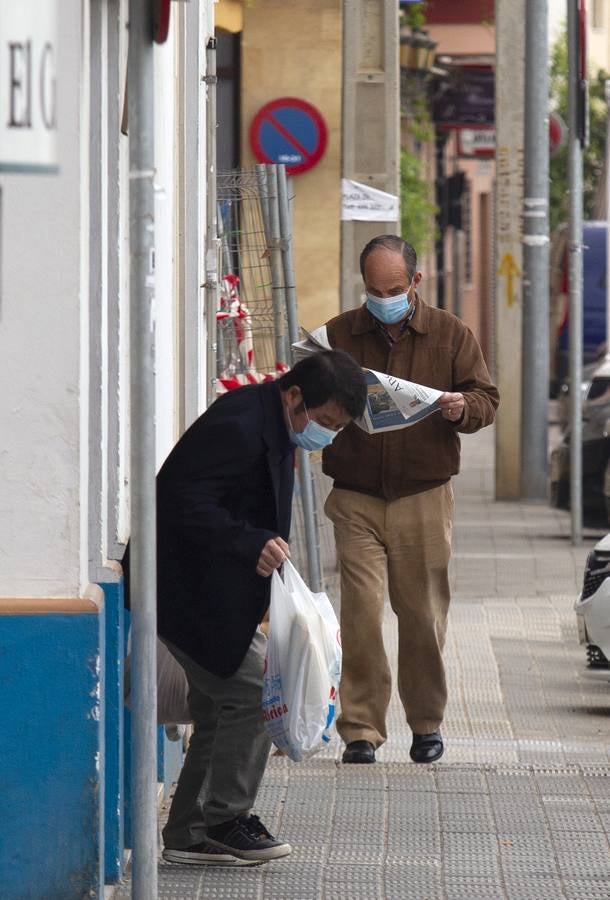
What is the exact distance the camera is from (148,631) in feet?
14.4

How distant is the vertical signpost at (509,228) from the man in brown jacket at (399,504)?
10275mm

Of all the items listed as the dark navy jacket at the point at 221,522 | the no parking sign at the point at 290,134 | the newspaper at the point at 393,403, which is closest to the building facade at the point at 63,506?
the dark navy jacket at the point at 221,522

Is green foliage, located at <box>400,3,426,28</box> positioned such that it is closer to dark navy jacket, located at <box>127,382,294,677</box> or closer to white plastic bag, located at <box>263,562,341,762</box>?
dark navy jacket, located at <box>127,382,294,677</box>

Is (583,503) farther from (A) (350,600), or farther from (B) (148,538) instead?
(B) (148,538)

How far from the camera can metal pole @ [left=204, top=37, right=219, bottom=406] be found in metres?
7.93

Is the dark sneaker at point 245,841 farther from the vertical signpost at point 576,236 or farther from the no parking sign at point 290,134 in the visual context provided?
the no parking sign at point 290,134

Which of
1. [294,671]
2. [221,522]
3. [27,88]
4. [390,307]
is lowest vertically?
[294,671]

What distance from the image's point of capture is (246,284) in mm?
9477

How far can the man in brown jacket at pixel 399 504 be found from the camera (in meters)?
7.08

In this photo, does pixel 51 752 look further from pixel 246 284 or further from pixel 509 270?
pixel 509 270

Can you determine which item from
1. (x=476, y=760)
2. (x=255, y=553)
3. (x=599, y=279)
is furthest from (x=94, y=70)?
(x=599, y=279)

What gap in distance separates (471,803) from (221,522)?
1647 millimetres

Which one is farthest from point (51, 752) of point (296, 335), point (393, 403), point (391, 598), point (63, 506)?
point (296, 335)

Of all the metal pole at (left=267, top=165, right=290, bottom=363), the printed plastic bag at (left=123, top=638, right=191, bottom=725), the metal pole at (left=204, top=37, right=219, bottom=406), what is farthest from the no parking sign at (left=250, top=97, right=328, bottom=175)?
the printed plastic bag at (left=123, top=638, right=191, bottom=725)
